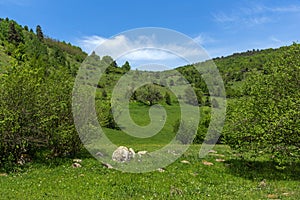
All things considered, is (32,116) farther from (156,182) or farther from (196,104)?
(196,104)

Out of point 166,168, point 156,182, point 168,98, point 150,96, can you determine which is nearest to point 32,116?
point 166,168

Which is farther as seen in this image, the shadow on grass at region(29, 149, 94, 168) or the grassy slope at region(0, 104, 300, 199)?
the shadow on grass at region(29, 149, 94, 168)

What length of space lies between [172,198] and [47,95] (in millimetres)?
15264

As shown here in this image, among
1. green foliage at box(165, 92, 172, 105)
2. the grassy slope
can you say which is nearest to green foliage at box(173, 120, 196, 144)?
the grassy slope

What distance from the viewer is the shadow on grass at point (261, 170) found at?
70.7 feet

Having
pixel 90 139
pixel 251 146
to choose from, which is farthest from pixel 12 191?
pixel 251 146

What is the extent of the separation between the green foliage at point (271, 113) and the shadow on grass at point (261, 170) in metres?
1.45

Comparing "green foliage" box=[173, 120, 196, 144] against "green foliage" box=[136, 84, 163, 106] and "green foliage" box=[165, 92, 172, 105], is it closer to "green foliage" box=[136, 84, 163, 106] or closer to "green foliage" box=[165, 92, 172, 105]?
"green foliage" box=[136, 84, 163, 106]

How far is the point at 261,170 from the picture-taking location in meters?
23.4

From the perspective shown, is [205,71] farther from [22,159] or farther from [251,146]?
[22,159]

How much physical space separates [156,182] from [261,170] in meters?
9.63

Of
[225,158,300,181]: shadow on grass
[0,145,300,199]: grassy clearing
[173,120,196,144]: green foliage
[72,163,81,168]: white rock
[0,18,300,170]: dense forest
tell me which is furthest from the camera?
[173,120,196,144]: green foliage

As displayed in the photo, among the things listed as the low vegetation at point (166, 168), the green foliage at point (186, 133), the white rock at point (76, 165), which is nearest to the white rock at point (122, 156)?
the low vegetation at point (166, 168)

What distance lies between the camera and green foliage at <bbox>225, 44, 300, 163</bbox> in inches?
790
